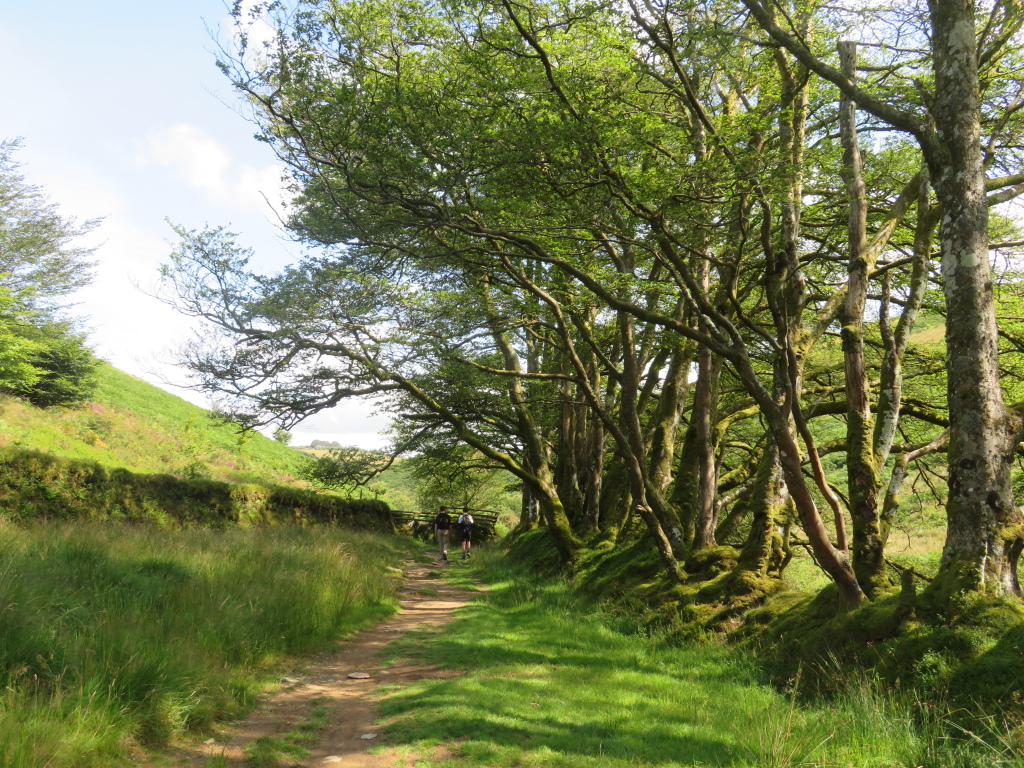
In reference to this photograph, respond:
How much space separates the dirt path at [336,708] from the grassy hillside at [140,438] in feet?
29.3

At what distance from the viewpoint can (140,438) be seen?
2877cm

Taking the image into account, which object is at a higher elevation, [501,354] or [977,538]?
[501,354]

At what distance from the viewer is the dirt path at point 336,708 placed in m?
4.27

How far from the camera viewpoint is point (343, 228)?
9164 millimetres

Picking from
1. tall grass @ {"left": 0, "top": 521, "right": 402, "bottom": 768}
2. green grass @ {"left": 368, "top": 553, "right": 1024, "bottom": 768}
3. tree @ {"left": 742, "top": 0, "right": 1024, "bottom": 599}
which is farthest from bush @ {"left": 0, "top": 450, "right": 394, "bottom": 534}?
tree @ {"left": 742, "top": 0, "right": 1024, "bottom": 599}

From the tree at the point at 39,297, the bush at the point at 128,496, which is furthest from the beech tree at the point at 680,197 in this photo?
the tree at the point at 39,297

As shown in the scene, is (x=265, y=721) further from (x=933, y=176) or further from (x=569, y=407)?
(x=569, y=407)

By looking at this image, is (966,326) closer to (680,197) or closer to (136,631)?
(680,197)

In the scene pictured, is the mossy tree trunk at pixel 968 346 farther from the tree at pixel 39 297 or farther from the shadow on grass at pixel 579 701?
the tree at pixel 39 297

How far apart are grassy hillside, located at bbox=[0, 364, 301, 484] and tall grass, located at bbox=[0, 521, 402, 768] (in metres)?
7.02

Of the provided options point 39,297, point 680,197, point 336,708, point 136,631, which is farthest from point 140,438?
point 680,197

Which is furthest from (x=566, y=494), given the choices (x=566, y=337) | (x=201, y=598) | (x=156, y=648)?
(x=156, y=648)

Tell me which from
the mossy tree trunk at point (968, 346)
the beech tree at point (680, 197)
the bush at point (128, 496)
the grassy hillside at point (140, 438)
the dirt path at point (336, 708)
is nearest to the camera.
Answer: the dirt path at point (336, 708)

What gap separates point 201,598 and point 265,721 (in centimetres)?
217
